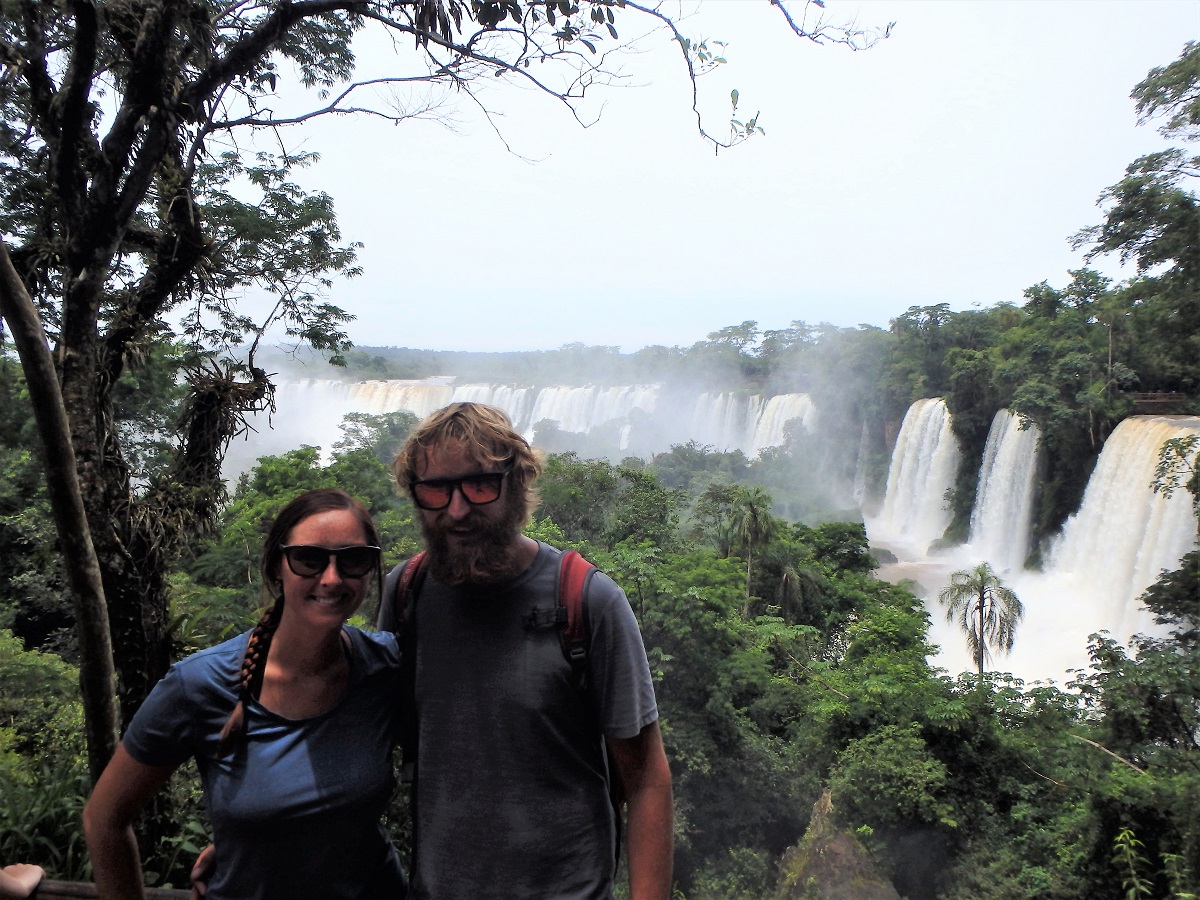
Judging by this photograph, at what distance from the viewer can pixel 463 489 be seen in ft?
3.18

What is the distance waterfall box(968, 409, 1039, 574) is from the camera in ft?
52.9

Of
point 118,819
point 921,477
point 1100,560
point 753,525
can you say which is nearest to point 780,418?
point 921,477

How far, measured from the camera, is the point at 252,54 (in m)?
2.18

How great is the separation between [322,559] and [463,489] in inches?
7.5

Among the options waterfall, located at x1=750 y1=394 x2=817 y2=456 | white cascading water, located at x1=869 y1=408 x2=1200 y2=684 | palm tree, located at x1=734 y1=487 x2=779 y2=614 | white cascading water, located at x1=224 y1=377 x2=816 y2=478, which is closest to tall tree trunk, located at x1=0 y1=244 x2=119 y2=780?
white cascading water, located at x1=869 y1=408 x2=1200 y2=684

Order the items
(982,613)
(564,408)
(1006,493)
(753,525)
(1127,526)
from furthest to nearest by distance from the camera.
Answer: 1. (564,408)
2. (1006,493)
3. (753,525)
4. (1127,526)
5. (982,613)

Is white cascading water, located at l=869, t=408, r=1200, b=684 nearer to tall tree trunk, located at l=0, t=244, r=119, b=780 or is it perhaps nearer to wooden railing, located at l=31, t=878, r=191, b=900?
tall tree trunk, located at l=0, t=244, r=119, b=780

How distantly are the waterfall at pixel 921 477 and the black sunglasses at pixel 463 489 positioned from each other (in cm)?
1992

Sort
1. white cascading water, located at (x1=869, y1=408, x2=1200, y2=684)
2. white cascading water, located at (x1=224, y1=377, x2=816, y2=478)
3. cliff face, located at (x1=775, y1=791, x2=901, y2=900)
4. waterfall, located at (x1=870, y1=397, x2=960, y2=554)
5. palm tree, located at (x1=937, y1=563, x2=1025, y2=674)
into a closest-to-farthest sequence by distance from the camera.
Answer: cliff face, located at (x1=775, y1=791, x2=901, y2=900) → white cascading water, located at (x1=869, y1=408, x2=1200, y2=684) → palm tree, located at (x1=937, y1=563, x2=1025, y2=674) → waterfall, located at (x1=870, y1=397, x2=960, y2=554) → white cascading water, located at (x1=224, y1=377, x2=816, y2=478)

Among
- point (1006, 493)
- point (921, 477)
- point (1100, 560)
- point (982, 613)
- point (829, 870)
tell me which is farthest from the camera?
point (921, 477)

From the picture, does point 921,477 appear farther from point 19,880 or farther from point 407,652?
point 19,880

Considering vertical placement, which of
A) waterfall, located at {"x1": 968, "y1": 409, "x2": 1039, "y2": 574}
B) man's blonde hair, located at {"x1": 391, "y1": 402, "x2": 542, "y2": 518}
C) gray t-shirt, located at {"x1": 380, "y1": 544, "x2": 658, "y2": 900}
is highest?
man's blonde hair, located at {"x1": 391, "y1": 402, "x2": 542, "y2": 518}

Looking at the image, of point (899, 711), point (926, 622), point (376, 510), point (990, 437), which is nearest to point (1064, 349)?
point (990, 437)

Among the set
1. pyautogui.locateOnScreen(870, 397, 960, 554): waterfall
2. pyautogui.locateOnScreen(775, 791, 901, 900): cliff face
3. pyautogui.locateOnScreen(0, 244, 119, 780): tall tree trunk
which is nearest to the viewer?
pyautogui.locateOnScreen(0, 244, 119, 780): tall tree trunk
